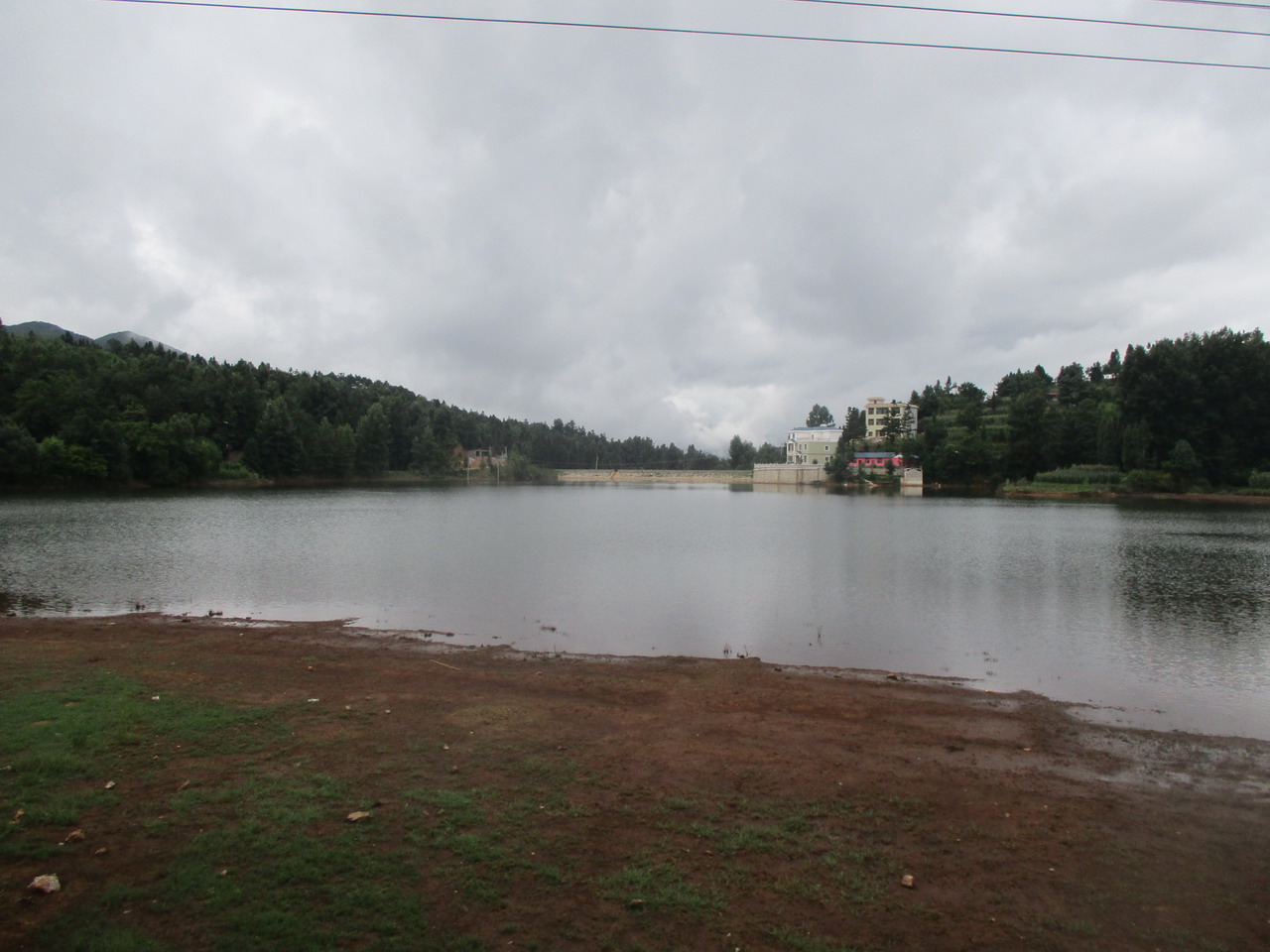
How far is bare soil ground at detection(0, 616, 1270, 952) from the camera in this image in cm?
453

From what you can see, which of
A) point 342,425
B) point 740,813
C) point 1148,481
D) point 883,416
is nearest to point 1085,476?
point 1148,481

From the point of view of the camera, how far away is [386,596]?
19500mm

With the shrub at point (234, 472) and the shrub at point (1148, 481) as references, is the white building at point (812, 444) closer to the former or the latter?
the shrub at point (1148, 481)

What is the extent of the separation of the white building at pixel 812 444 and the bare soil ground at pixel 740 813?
476 ft

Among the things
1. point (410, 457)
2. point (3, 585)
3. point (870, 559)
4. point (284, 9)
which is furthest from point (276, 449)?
point (284, 9)

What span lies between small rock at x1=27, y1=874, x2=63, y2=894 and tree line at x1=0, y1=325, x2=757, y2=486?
7410 cm

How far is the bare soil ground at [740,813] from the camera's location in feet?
14.9

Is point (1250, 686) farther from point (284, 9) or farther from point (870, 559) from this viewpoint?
point (284, 9)

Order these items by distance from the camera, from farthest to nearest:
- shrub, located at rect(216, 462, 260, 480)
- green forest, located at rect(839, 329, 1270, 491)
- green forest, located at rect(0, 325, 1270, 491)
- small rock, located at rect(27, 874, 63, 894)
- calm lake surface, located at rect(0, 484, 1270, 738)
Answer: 1. shrub, located at rect(216, 462, 260, 480)
2. green forest, located at rect(839, 329, 1270, 491)
3. green forest, located at rect(0, 325, 1270, 491)
4. calm lake surface, located at rect(0, 484, 1270, 738)
5. small rock, located at rect(27, 874, 63, 894)

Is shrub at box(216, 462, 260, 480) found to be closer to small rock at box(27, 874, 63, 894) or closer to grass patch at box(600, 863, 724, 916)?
small rock at box(27, 874, 63, 894)

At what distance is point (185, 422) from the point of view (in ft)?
252

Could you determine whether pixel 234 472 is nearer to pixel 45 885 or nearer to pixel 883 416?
pixel 45 885

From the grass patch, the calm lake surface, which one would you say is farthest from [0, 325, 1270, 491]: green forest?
the grass patch

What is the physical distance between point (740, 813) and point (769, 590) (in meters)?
15.6
